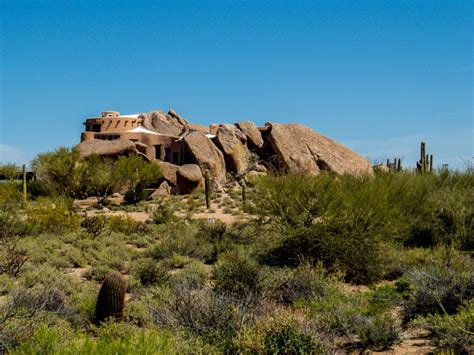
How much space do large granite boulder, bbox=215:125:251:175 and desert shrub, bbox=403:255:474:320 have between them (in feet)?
131

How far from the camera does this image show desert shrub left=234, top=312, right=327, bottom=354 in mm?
8461

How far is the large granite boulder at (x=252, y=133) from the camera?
55.1 metres

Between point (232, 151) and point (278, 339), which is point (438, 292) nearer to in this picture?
point (278, 339)

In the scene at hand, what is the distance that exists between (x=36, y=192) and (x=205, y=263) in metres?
26.3

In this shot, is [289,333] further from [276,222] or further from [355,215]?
[276,222]

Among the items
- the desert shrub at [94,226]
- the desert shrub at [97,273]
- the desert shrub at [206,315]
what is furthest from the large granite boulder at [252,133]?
the desert shrub at [206,315]

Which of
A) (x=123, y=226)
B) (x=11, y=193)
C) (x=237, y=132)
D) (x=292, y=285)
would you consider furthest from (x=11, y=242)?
(x=237, y=132)

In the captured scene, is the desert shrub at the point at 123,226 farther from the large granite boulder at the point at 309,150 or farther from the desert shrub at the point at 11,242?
the large granite boulder at the point at 309,150

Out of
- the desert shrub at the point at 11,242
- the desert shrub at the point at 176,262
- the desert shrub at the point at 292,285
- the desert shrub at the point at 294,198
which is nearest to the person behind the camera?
the desert shrub at the point at 292,285

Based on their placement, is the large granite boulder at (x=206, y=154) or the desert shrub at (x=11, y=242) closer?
the desert shrub at (x=11, y=242)

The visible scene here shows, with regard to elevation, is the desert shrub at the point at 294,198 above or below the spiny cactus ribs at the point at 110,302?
above

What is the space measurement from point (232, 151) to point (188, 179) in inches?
297

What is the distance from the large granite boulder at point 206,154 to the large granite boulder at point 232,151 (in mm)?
1194

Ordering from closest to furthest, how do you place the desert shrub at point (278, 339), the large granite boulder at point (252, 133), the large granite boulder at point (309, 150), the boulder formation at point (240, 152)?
the desert shrub at point (278, 339), the boulder formation at point (240, 152), the large granite boulder at point (309, 150), the large granite boulder at point (252, 133)
